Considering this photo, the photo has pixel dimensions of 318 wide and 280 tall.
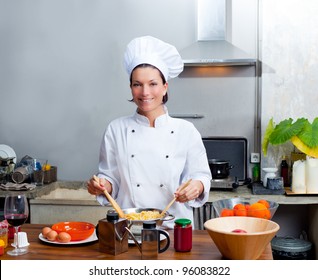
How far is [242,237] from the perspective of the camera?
6.27ft

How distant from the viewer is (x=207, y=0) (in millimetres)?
4012

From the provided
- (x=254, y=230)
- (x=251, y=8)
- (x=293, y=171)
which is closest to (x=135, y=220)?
(x=254, y=230)

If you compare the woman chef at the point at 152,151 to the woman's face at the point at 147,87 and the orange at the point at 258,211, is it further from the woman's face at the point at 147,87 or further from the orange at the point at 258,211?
the orange at the point at 258,211

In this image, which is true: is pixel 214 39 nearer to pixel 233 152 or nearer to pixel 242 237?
pixel 233 152

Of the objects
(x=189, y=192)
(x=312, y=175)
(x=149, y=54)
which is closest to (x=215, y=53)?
(x=312, y=175)

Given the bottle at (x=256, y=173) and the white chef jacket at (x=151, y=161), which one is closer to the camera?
the white chef jacket at (x=151, y=161)

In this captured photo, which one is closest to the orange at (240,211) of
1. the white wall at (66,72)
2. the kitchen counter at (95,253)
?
the kitchen counter at (95,253)

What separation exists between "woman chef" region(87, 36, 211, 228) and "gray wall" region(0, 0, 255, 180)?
1699 mm

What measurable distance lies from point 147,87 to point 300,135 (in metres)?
1.73

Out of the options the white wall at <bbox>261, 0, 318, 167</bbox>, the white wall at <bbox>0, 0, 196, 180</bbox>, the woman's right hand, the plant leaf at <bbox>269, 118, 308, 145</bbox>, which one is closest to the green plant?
the plant leaf at <bbox>269, 118, 308, 145</bbox>

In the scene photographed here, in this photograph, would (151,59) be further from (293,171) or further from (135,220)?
(293,171)

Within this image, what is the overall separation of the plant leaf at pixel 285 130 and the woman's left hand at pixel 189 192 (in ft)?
5.11

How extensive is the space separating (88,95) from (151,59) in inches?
80.1

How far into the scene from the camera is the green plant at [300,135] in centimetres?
392
